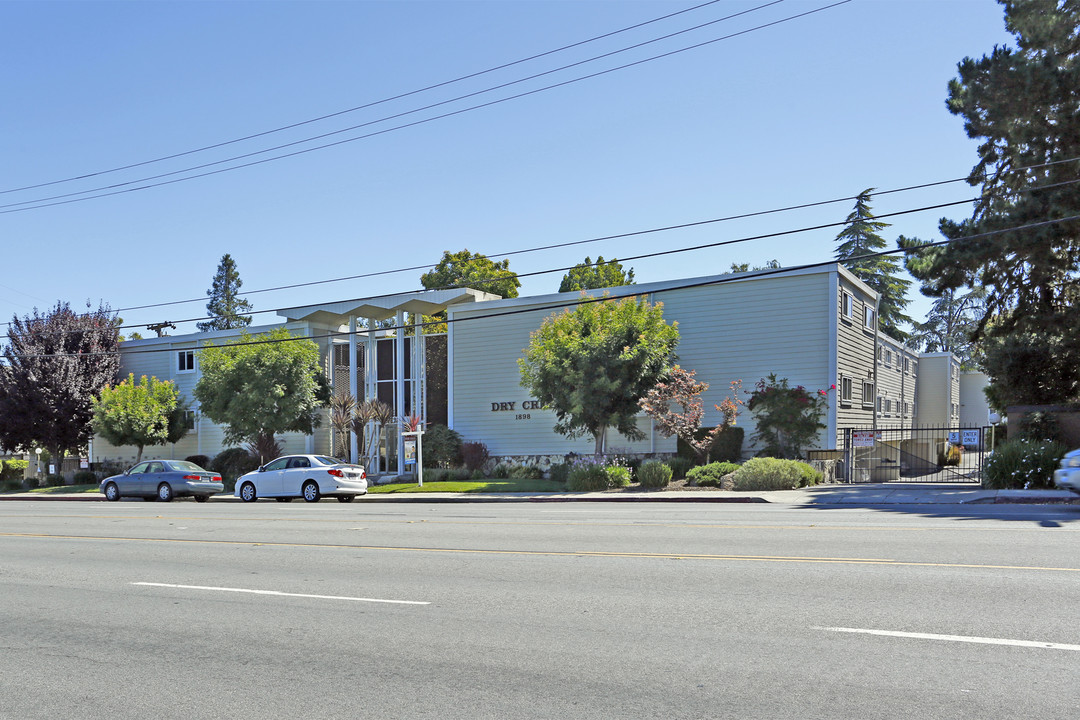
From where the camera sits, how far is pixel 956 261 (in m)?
23.9

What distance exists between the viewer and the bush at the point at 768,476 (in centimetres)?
2512

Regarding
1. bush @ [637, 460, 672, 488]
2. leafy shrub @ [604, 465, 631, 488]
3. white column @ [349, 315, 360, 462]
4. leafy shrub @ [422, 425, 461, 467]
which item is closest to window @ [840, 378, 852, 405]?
bush @ [637, 460, 672, 488]

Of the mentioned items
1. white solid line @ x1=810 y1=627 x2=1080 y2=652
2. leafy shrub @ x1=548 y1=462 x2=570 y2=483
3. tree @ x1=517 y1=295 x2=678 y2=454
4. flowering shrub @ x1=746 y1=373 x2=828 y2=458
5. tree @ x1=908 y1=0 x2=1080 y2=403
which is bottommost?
leafy shrub @ x1=548 y1=462 x2=570 y2=483

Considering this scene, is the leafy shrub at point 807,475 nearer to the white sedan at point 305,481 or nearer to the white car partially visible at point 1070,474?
the white car partially visible at point 1070,474

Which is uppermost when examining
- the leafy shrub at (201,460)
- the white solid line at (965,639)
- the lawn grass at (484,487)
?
the white solid line at (965,639)

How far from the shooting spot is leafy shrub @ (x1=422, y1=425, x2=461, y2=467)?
36.1 metres

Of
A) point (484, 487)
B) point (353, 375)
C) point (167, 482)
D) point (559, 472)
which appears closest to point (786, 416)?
point (559, 472)

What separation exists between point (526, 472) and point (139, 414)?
756 inches

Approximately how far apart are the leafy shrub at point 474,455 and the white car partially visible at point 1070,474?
2164 cm

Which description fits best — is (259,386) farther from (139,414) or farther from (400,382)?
(139,414)

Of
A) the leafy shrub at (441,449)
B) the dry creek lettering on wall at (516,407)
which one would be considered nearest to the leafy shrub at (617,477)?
the dry creek lettering on wall at (516,407)

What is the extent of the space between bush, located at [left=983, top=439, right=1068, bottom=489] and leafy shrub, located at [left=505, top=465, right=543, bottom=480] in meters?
15.7

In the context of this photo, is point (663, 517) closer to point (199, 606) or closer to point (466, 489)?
point (199, 606)

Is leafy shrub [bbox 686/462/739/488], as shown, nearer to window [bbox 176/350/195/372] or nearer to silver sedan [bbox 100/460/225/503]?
silver sedan [bbox 100/460/225/503]
